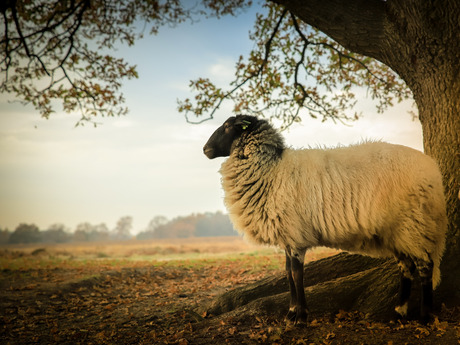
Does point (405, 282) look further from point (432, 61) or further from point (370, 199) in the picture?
point (432, 61)

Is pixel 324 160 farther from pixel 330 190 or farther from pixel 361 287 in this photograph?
pixel 361 287

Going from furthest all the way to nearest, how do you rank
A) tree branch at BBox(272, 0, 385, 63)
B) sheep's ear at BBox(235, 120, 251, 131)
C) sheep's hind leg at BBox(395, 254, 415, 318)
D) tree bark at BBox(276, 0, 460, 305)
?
tree branch at BBox(272, 0, 385, 63) < sheep's ear at BBox(235, 120, 251, 131) < tree bark at BBox(276, 0, 460, 305) < sheep's hind leg at BBox(395, 254, 415, 318)

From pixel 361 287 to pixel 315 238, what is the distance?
1.20m

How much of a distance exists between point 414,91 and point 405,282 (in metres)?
2.75

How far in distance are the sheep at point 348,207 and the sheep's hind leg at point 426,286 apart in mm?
11

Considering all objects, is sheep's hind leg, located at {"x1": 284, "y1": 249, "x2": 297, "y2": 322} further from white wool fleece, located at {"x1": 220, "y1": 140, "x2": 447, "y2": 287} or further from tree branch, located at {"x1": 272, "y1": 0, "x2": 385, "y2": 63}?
tree branch, located at {"x1": 272, "y1": 0, "x2": 385, "y2": 63}

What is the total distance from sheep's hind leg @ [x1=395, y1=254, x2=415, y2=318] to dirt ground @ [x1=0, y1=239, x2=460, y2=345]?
0.19 m

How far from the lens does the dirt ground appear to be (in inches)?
149

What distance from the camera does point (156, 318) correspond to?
5.33 m

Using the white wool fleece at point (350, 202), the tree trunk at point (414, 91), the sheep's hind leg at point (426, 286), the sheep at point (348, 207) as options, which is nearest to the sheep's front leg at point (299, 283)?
the sheep at point (348, 207)

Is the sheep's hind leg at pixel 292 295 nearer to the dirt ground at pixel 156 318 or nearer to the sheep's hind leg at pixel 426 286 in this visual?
the dirt ground at pixel 156 318

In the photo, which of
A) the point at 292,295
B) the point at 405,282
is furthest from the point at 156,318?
the point at 405,282

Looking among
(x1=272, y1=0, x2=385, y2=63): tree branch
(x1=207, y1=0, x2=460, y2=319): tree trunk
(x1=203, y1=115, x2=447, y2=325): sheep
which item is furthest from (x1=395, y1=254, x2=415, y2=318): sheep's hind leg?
(x1=272, y1=0, x2=385, y2=63): tree branch

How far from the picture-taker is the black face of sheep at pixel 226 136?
4.70 m
